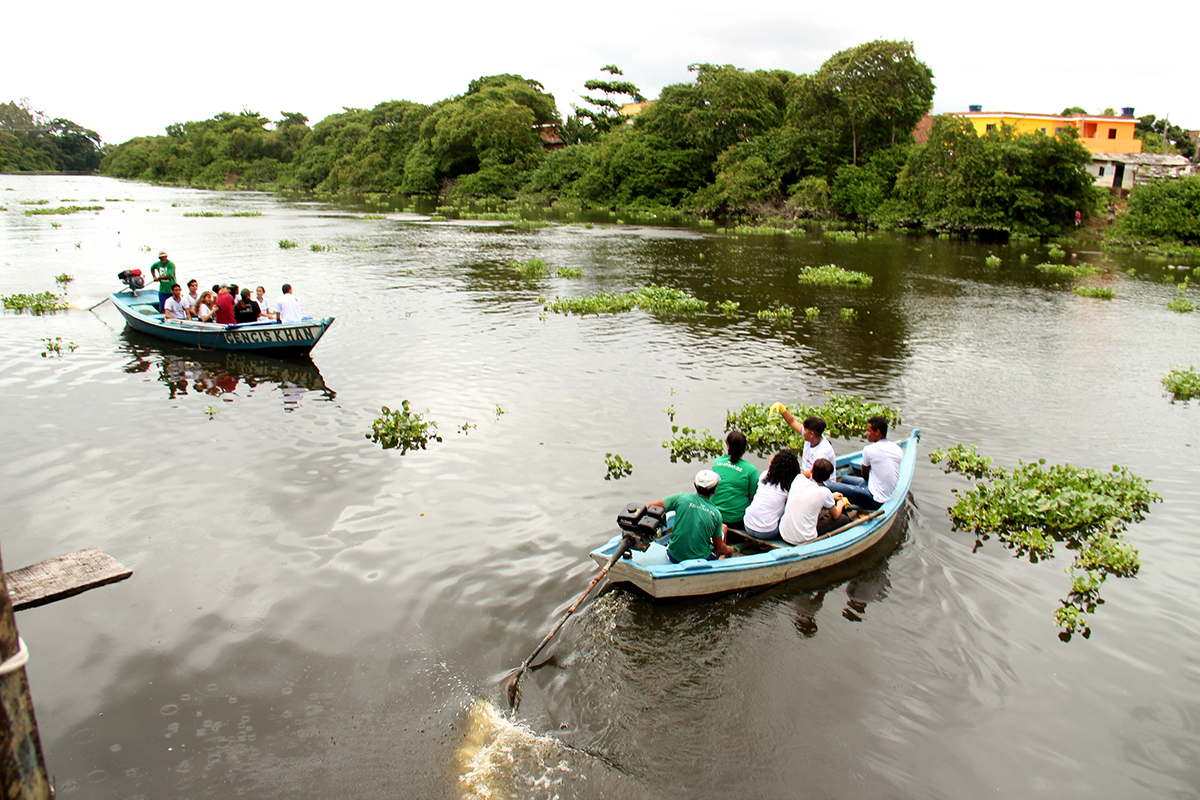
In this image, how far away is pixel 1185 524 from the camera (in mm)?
11406

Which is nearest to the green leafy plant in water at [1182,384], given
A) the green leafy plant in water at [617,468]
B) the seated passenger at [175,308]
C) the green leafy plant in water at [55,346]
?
the green leafy plant in water at [617,468]

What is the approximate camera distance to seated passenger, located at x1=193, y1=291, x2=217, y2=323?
20.7 m

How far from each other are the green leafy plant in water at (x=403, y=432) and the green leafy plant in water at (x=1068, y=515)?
986cm

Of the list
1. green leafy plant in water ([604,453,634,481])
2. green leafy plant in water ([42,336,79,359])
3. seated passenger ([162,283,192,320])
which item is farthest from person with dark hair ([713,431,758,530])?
green leafy plant in water ([42,336,79,359])

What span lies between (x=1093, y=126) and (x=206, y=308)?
91.0 metres

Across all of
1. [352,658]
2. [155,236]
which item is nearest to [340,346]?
[352,658]

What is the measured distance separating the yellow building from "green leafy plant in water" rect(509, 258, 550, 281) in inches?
2388

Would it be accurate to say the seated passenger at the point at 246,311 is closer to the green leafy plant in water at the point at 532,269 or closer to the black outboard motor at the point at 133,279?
the black outboard motor at the point at 133,279

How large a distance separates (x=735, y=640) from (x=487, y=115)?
104246mm

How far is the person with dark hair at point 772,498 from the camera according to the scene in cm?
973

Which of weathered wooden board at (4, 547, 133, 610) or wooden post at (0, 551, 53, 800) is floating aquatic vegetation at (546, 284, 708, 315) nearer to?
weathered wooden board at (4, 547, 133, 610)

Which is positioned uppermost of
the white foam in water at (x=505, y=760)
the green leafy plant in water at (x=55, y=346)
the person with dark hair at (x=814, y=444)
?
the person with dark hair at (x=814, y=444)

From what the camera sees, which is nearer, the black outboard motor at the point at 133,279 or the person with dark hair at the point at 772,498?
the person with dark hair at the point at 772,498

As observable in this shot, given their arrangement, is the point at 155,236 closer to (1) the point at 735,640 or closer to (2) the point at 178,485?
(2) the point at 178,485
